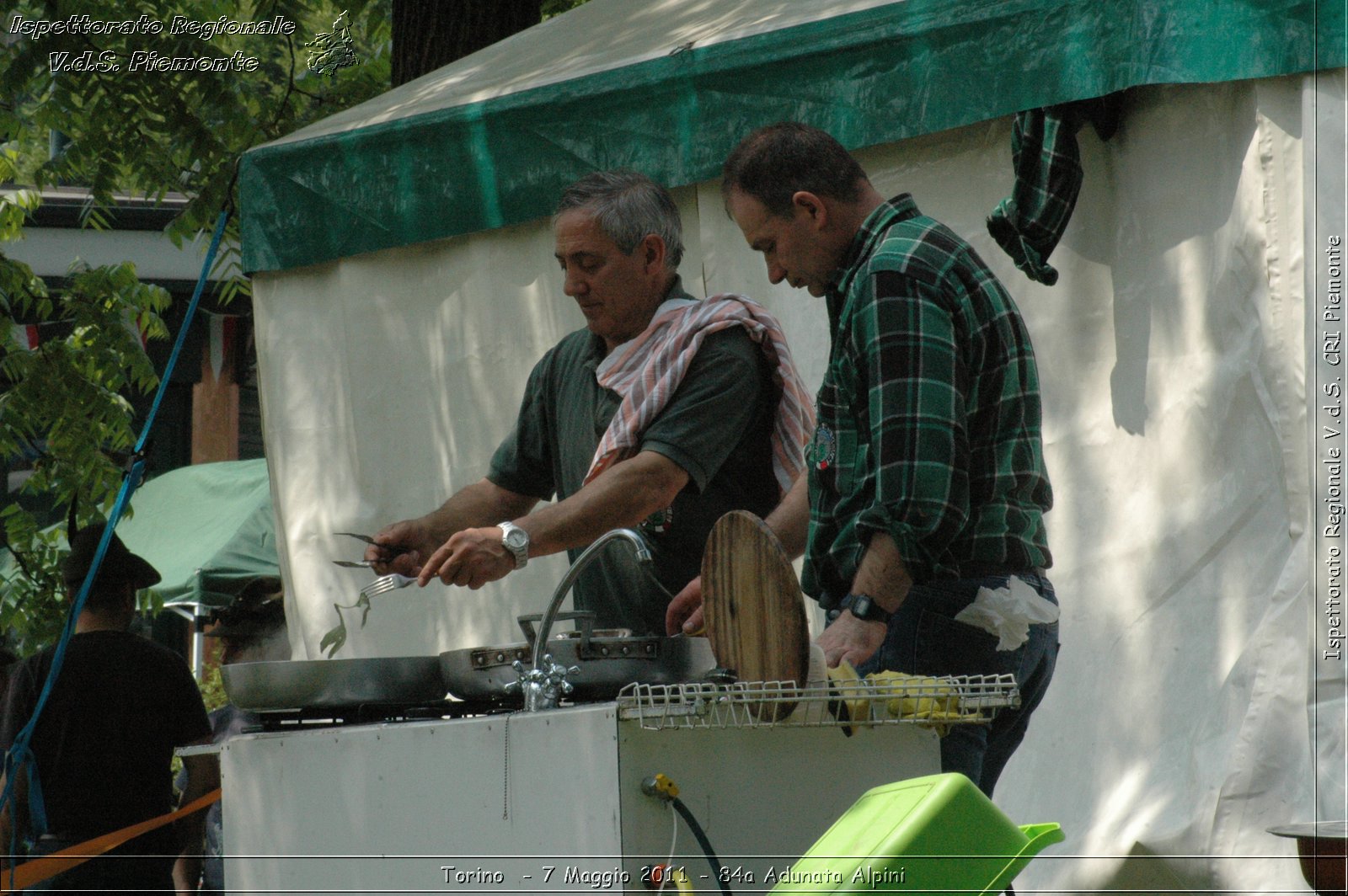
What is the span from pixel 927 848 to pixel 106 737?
10.2ft

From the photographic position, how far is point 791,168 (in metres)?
2.39

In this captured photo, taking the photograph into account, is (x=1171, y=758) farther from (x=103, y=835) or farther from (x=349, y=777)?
(x=103, y=835)

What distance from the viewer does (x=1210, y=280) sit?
2.96 meters

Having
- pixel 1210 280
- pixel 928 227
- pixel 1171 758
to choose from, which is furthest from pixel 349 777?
pixel 1210 280

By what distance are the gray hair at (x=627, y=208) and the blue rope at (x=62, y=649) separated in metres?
1.30

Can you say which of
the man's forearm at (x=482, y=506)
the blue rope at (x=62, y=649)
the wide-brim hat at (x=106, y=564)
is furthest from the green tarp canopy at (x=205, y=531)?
the man's forearm at (x=482, y=506)

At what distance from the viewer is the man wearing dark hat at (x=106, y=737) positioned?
4129mm

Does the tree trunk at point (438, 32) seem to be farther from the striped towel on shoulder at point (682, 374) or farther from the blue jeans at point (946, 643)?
the blue jeans at point (946, 643)

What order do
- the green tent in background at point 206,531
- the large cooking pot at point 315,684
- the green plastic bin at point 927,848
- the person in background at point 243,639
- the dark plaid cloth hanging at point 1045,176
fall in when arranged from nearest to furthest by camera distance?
the green plastic bin at point 927,848 → the large cooking pot at point 315,684 → the dark plaid cloth hanging at point 1045,176 → the person in background at point 243,639 → the green tent in background at point 206,531

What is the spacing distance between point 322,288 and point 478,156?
68 cm

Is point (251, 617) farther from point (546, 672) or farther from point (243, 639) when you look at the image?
point (546, 672)

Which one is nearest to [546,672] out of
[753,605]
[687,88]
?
[753,605]

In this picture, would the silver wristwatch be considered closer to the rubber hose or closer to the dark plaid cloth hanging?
the rubber hose

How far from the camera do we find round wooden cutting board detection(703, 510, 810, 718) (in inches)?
74.4
